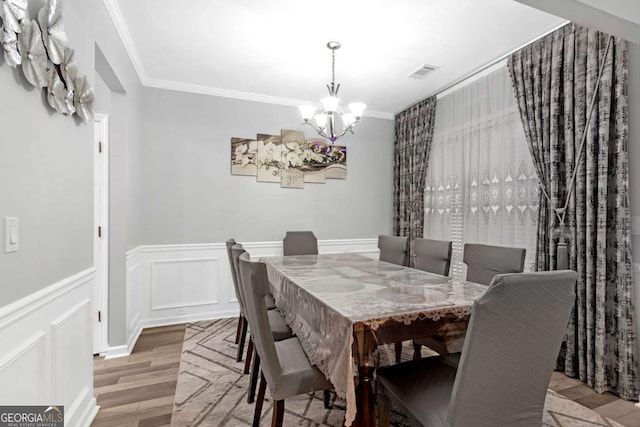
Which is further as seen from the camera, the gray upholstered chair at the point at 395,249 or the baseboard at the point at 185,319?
the baseboard at the point at 185,319

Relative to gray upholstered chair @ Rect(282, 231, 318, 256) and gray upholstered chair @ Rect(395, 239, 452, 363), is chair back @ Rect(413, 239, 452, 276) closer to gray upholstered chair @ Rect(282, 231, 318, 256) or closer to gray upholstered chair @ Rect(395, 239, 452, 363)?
gray upholstered chair @ Rect(395, 239, 452, 363)

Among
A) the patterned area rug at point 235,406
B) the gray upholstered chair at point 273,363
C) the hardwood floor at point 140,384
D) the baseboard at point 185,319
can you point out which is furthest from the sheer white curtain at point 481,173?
the hardwood floor at point 140,384

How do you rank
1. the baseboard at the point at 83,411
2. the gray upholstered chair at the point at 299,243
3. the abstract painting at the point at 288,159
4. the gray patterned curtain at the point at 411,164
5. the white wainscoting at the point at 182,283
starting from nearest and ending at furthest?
the baseboard at the point at 83,411, the white wainscoting at the point at 182,283, the gray upholstered chair at the point at 299,243, the abstract painting at the point at 288,159, the gray patterned curtain at the point at 411,164

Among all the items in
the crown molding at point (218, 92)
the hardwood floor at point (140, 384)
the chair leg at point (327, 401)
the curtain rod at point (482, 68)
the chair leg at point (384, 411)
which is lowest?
the hardwood floor at point (140, 384)

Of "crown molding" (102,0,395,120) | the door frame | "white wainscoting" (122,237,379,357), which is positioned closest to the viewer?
"crown molding" (102,0,395,120)

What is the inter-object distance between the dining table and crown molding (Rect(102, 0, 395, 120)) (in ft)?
7.62

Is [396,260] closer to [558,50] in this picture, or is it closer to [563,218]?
[563,218]

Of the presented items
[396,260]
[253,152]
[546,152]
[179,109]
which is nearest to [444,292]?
[396,260]

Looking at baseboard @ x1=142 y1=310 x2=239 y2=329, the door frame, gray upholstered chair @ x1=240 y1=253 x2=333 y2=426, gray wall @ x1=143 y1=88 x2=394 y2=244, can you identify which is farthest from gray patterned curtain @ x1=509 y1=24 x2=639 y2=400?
the door frame

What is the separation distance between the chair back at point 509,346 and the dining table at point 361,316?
34cm

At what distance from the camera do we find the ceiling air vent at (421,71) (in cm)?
319

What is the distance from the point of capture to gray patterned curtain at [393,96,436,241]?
159 inches

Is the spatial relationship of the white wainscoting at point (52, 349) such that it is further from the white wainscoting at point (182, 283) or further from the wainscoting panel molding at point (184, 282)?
the wainscoting panel molding at point (184, 282)

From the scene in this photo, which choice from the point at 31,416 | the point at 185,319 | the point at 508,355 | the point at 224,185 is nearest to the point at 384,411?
the point at 508,355
